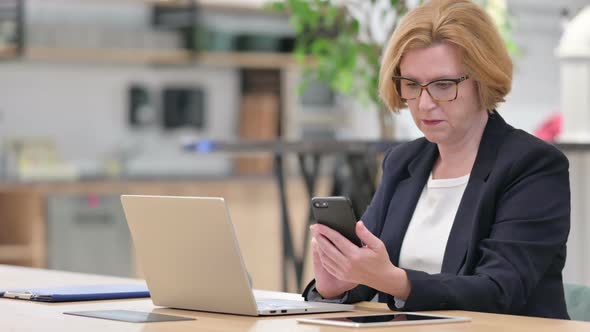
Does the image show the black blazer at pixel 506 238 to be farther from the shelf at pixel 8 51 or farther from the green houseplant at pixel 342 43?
the shelf at pixel 8 51

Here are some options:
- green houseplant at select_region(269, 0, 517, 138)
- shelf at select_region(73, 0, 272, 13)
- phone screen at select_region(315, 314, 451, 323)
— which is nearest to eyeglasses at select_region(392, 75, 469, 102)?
phone screen at select_region(315, 314, 451, 323)

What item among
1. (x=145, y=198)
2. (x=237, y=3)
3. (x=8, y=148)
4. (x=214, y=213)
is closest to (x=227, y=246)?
(x=214, y=213)

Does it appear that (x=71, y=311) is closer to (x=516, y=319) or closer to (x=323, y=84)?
(x=516, y=319)

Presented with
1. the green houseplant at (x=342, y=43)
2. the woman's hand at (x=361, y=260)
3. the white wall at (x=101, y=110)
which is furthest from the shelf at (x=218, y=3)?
the woman's hand at (x=361, y=260)

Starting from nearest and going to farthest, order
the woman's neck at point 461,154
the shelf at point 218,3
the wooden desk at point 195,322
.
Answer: the wooden desk at point 195,322
the woman's neck at point 461,154
the shelf at point 218,3

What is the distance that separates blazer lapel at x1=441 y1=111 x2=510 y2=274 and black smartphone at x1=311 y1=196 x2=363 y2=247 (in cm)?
30

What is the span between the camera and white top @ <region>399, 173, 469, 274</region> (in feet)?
7.28

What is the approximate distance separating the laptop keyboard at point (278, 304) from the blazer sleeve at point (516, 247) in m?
0.16

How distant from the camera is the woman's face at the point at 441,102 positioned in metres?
2.17

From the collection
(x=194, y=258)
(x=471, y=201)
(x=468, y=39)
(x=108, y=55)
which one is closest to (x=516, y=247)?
(x=471, y=201)

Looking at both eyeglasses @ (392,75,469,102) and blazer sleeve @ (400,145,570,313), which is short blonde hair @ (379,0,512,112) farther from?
blazer sleeve @ (400,145,570,313)

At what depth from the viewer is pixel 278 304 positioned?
6.56ft

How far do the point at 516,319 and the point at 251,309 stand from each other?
0.42 metres

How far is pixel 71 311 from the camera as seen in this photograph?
2.01m
